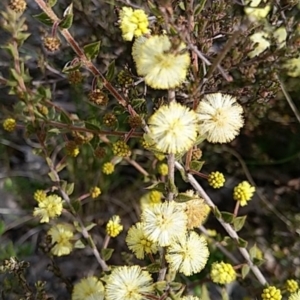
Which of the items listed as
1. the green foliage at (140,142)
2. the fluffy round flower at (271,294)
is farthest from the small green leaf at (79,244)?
the fluffy round flower at (271,294)

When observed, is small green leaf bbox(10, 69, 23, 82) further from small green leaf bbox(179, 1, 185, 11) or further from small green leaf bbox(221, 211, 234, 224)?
small green leaf bbox(221, 211, 234, 224)

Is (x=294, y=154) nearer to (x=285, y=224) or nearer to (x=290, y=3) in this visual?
(x=285, y=224)

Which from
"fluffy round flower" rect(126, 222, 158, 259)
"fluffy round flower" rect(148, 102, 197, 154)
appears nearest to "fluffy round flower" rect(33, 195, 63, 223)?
"fluffy round flower" rect(126, 222, 158, 259)

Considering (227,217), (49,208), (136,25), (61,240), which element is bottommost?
(61,240)

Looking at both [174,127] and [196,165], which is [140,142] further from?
[174,127]

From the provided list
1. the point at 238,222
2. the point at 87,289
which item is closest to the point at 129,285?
the point at 87,289
